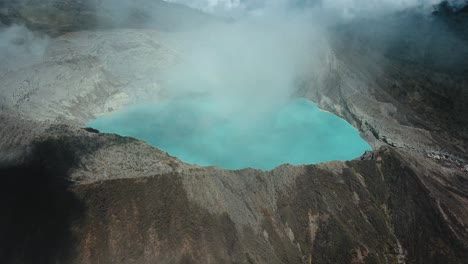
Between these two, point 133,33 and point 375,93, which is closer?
point 375,93

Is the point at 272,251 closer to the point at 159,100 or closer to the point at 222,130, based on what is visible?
the point at 222,130

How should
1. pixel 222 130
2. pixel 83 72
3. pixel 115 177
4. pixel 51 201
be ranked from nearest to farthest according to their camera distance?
pixel 51 201
pixel 115 177
pixel 222 130
pixel 83 72

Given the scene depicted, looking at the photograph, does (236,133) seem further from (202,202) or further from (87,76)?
(87,76)

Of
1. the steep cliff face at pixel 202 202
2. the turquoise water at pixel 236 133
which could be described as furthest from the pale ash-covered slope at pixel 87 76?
the turquoise water at pixel 236 133

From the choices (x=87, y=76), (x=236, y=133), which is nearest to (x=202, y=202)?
(x=236, y=133)

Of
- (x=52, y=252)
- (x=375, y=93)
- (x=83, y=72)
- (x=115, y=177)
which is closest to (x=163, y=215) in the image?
(x=115, y=177)

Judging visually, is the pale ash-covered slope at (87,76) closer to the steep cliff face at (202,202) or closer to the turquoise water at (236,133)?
the steep cliff face at (202,202)

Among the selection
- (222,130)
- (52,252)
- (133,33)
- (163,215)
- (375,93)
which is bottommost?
(52,252)
